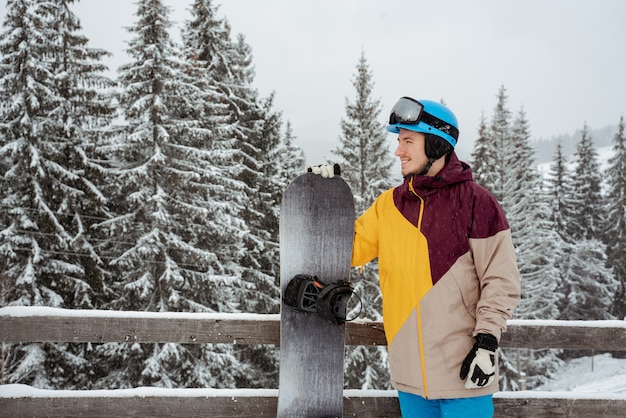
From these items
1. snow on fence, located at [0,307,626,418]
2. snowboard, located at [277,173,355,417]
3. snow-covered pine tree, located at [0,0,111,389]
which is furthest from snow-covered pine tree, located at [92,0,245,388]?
snowboard, located at [277,173,355,417]

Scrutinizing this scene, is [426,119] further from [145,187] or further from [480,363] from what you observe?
[145,187]

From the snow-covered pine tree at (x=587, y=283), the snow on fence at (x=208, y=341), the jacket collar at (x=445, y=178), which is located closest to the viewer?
the jacket collar at (x=445, y=178)

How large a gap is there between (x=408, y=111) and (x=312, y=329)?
1321 mm

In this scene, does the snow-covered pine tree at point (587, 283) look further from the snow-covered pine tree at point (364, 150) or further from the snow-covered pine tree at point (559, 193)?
the snow-covered pine tree at point (364, 150)

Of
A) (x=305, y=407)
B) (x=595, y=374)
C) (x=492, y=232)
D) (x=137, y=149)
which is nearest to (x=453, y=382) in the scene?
(x=492, y=232)

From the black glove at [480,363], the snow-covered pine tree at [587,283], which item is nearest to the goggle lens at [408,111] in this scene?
the black glove at [480,363]

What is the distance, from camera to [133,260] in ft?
46.9

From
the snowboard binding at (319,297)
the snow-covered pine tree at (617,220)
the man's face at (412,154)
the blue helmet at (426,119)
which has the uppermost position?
the snow-covered pine tree at (617,220)

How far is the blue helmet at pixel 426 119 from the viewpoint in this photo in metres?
2.23

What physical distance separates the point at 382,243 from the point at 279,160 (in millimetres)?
18166

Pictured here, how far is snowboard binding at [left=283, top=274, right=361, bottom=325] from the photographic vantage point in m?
2.49

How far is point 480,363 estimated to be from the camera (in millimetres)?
1937

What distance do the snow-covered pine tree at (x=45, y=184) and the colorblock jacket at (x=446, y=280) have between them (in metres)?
13.6

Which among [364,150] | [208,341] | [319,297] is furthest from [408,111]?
[364,150]
